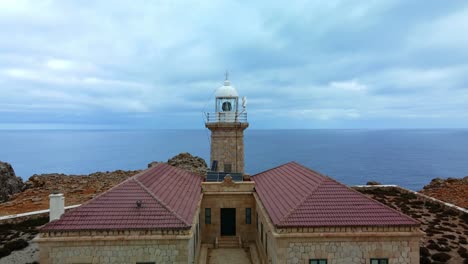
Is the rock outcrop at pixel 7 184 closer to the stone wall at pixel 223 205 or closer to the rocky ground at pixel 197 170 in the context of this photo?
the rocky ground at pixel 197 170

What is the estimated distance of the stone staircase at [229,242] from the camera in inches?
831

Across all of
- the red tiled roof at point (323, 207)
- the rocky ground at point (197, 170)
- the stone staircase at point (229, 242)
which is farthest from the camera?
the stone staircase at point (229, 242)

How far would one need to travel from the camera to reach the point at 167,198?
17.0m

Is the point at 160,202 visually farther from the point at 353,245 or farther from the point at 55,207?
the point at 353,245

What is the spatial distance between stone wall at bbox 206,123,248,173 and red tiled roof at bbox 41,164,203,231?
808 centimetres

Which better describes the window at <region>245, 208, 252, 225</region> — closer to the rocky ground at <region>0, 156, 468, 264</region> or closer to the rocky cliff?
the rocky ground at <region>0, 156, 468, 264</region>

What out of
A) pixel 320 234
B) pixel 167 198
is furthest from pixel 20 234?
pixel 320 234

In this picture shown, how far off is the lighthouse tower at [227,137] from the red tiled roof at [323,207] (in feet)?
23.5

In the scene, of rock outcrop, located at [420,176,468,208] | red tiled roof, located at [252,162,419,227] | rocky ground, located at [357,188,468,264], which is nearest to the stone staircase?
red tiled roof, located at [252,162,419,227]

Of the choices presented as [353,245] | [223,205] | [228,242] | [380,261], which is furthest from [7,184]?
[380,261]

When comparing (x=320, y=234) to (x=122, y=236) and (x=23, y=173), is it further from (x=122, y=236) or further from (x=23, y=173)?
(x=23, y=173)

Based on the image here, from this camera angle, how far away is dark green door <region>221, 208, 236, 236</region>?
870 inches

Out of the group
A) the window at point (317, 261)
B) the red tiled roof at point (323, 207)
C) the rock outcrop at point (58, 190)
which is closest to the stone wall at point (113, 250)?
the red tiled roof at point (323, 207)

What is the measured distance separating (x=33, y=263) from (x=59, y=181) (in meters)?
31.2
